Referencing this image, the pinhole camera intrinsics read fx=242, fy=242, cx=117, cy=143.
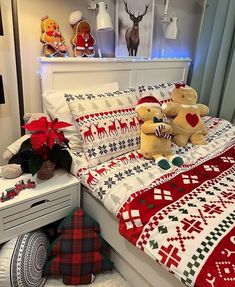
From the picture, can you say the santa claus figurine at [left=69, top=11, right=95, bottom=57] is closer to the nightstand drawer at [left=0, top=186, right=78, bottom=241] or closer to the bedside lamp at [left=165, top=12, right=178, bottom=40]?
the bedside lamp at [left=165, top=12, right=178, bottom=40]

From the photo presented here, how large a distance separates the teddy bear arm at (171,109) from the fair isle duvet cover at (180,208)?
0.33 metres

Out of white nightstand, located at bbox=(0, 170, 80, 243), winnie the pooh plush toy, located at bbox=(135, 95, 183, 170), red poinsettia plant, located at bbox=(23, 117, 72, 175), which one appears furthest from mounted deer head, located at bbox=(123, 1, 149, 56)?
white nightstand, located at bbox=(0, 170, 80, 243)

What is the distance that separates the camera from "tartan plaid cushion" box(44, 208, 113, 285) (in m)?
1.27

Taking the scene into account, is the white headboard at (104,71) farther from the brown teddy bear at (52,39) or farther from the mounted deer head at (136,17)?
the mounted deer head at (136,17)

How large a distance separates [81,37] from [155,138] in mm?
847

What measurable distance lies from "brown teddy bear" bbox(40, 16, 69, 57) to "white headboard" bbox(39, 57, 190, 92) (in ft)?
0.24

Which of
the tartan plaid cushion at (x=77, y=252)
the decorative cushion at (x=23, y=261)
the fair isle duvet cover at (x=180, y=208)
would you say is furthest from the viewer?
the tartan plaid cushion at (x=77, y=252)

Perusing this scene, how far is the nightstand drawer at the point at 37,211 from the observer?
1163mm

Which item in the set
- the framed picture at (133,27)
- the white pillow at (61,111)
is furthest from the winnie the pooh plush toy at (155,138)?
the framed picture at (133,27)

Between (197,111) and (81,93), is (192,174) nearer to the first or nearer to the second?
(197,111)

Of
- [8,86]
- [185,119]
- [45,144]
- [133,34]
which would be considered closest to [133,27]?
[133,34]

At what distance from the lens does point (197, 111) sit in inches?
72.0

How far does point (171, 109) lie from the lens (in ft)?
5.74

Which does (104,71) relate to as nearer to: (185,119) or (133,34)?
(133,34)
